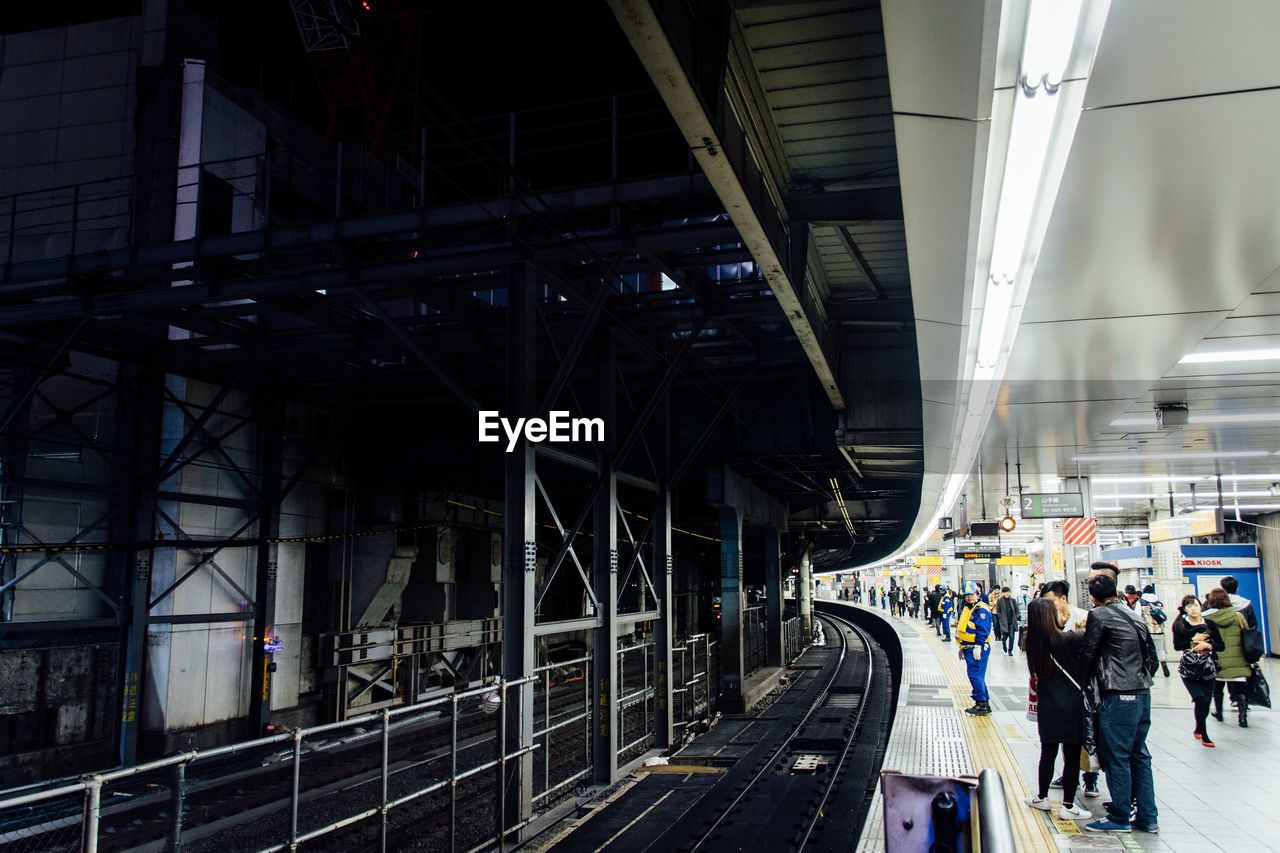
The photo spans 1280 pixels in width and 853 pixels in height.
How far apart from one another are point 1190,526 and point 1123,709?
13.9m

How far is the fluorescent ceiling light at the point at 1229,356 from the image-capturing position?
317 inches

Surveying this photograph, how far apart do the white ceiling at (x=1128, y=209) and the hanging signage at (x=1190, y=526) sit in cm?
752

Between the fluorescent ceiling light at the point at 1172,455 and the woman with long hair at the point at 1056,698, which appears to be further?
the fluorescent ceiling light at the point at 1172,455

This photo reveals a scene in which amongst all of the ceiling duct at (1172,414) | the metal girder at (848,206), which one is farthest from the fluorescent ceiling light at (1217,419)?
the metal girder at (848,206)

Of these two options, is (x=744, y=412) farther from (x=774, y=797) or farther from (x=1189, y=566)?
(x=1189, y=566)

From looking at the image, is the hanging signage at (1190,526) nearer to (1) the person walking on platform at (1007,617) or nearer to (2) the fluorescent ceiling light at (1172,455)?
(2) the fluorescent ceiling light at (1172,455)

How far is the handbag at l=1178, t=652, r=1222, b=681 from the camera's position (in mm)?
9594

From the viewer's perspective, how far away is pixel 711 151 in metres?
5.02

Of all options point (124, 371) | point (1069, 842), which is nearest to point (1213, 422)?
point (1069, 842)

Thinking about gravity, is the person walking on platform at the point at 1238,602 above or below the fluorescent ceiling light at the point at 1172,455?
below

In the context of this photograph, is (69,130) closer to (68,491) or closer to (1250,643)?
(68,491)

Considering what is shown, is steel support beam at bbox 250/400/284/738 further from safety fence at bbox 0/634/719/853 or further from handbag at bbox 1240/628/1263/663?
handbag at bbox 1240/628/1263/663

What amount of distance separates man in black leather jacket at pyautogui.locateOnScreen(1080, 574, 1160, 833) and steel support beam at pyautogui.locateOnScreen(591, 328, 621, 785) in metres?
5.48

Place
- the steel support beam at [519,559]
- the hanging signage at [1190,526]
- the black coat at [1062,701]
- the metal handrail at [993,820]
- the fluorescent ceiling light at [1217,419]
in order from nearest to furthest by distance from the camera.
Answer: the metal handrail at [993,820], the black coat at [1062,701], the steel support beam at [519,559], the fluorescent ceiling light at [1217,419], the hanging signage at [1190,526]
